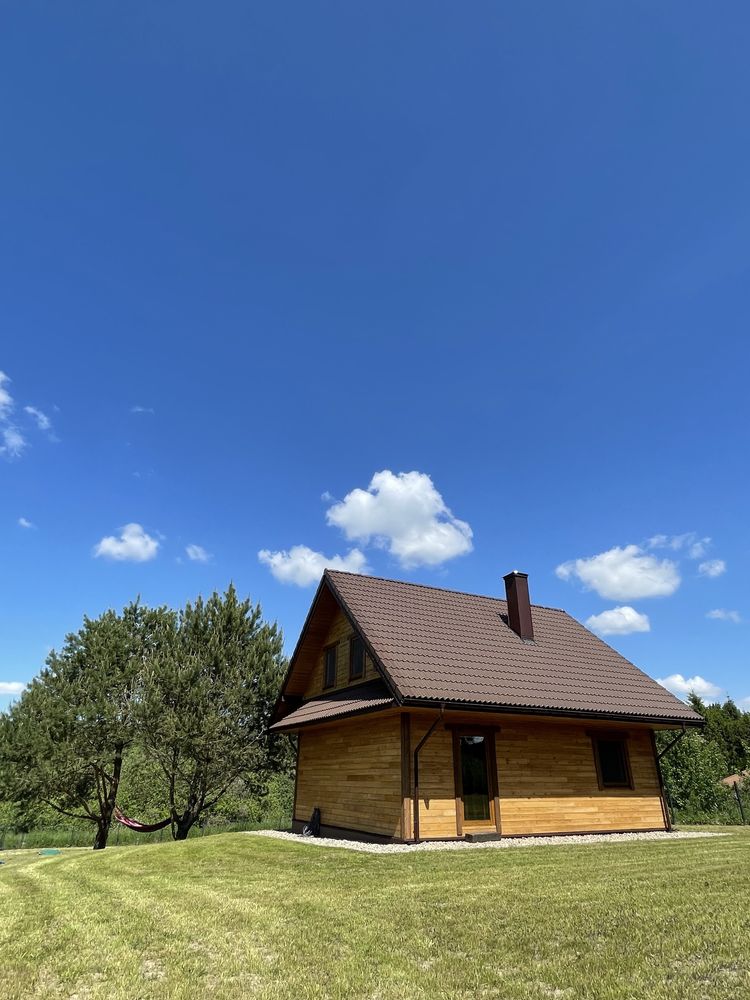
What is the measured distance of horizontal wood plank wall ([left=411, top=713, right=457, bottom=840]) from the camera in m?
11.7

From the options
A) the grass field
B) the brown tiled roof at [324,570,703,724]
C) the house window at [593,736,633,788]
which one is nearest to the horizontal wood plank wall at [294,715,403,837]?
the brown tiled roof at [324,570,703,724]

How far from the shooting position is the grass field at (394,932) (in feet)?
12.9

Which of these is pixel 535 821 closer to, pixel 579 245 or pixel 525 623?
pixel 525 623

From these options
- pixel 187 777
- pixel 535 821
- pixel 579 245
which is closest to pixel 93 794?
pixel 187 777

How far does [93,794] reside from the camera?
75.7 ft

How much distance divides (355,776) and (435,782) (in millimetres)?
2582

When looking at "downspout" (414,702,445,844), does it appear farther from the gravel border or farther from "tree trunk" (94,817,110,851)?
"tree trunk" (94,817,110,851)

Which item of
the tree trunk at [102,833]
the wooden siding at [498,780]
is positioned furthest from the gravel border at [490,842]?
the tree trunk at [102,833]

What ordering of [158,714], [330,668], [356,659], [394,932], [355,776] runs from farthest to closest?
[158,714], [330,668], [356,659], [355,776], [394,932]

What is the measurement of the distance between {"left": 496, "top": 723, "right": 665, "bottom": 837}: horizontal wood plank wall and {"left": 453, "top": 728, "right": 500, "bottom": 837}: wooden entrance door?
0.24 meters

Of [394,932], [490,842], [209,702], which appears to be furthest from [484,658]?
[209,702]

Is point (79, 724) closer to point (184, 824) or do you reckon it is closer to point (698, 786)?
point (184, 824)

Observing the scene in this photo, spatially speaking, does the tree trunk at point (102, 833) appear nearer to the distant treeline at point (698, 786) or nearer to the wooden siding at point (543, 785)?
the wooden siding at point (543, 785)

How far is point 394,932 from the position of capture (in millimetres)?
5211
